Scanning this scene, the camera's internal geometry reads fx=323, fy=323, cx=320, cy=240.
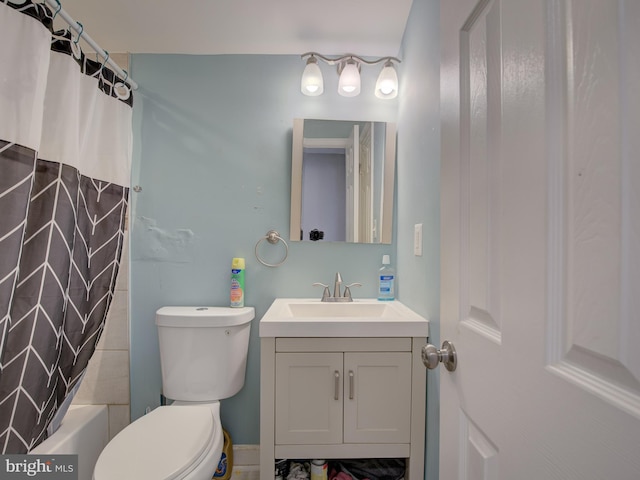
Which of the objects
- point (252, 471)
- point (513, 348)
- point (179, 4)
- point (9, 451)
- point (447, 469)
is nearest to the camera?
point (513, 348)

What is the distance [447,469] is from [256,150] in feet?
4.88

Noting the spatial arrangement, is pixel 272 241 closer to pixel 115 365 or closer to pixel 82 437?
pixel 115 365

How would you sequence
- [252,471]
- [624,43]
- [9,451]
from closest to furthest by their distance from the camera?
[624,43] → [9,451] → [252,471]

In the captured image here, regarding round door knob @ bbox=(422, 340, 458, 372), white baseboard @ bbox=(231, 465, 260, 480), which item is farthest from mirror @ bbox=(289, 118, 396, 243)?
white baseboard @ bbox=(231, 465, 260, 480)

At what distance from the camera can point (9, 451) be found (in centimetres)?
97

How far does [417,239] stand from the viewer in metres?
1.28

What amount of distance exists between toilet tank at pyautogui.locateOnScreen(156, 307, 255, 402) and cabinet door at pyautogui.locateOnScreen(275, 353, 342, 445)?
383mm

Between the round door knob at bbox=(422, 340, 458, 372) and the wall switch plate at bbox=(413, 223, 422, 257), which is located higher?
the wall switch plate at bbox=(413, 223, 422, 257)

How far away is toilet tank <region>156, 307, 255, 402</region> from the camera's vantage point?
4.59 feet

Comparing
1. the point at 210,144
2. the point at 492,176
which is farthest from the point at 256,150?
the point at 492,176

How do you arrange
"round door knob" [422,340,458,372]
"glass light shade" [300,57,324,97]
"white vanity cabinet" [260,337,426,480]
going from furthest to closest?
1. "glass light shade" [300,57,324,97]
2. "white vanity cabinet" [260,337,426,480]
3. "round door knob" [422,340,458,372]

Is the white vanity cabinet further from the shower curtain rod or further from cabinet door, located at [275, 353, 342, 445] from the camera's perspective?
the shower curtain rod

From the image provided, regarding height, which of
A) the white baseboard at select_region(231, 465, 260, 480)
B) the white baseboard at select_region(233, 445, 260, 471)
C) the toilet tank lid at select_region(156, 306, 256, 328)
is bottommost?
the white baseboard at select_region(231, 465, 260, 480)

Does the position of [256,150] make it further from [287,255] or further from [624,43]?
[624,43]
